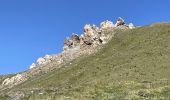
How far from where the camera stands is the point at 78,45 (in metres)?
142

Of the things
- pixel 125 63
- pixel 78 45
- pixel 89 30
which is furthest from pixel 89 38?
pixel 125 63

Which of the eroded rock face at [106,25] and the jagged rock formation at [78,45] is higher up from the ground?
the eroded rock face at [106,25]

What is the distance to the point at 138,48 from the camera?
4262 inches

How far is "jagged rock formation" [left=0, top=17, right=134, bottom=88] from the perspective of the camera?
131 m

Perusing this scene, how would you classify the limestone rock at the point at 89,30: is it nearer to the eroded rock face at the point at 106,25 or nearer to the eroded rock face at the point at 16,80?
the eroded rock face at the point at 106,25

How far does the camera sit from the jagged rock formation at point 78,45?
131 m

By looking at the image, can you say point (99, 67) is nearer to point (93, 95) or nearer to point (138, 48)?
point (138, 48)

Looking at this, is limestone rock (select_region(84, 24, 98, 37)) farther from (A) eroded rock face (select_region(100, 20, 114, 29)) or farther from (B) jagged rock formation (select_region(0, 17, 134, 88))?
(A) eroded rock face (select_region(100, 20, 114, 29))

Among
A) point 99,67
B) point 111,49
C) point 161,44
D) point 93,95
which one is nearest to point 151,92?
point 93,95

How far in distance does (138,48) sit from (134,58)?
10.6 m

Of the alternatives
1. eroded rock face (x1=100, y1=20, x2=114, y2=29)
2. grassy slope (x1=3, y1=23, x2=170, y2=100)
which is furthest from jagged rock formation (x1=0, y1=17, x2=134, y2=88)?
grassy slope (x1=3, y1=23, x2=170, y2=100)

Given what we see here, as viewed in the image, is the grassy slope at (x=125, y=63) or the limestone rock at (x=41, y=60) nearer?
the grassy slope at (x=125, y=63)

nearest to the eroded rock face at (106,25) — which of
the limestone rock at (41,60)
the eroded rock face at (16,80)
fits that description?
the limestone rock at (41,60)

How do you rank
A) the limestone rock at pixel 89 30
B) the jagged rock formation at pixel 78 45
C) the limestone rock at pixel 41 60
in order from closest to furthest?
the jagged rock formation at pixel 78 45 < the limestone rock at pixel 89 30 < the limestone rock at pixel 41 60
